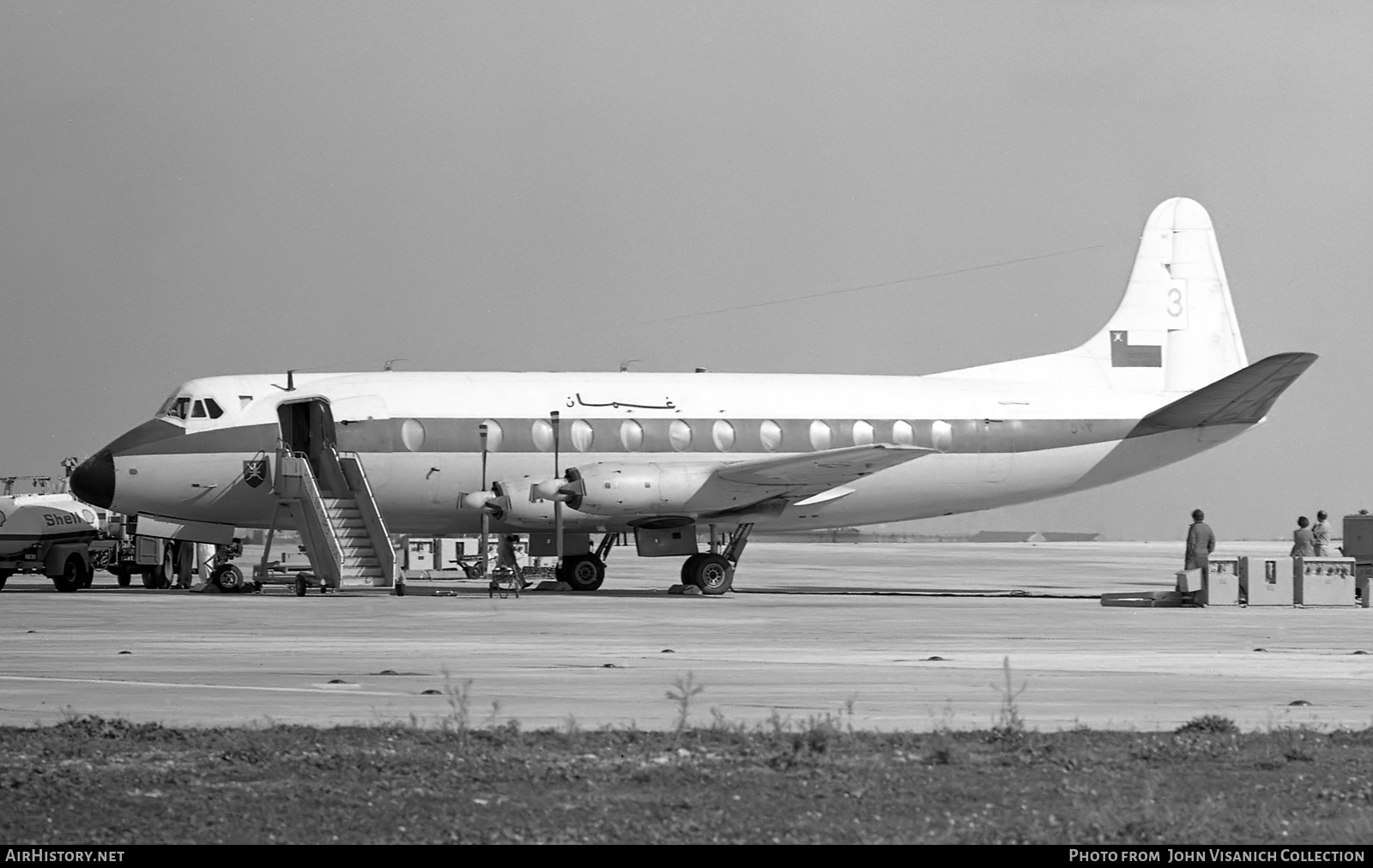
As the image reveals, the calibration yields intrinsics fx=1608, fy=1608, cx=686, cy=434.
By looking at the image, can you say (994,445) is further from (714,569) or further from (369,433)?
(369,433)

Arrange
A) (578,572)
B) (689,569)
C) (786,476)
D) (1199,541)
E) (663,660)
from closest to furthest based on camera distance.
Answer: (663,660)
(1199,541)
(786,476)
(689,569)
(578,572)

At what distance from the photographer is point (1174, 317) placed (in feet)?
132

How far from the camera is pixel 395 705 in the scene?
42.6 feet

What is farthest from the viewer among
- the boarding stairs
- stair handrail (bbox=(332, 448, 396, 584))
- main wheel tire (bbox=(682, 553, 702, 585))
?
main wheel tire (bbox=(682, 553, 702, 585))

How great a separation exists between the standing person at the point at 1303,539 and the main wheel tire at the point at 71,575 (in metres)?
28.5

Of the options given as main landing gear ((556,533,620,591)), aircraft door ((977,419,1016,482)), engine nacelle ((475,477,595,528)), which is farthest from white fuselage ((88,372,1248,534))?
main landing gear ((556,533,620,591))

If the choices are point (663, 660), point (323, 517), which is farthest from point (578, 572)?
point (663, 660)

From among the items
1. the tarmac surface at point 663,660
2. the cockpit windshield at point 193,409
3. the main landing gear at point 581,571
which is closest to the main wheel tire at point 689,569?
the tarmac surface at point 663,660

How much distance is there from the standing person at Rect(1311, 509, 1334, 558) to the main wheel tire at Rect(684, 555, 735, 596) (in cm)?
1243

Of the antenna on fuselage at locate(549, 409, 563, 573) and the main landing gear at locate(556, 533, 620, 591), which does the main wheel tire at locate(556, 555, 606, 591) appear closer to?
the main landing gear at locate(556, 533, 620, 591)

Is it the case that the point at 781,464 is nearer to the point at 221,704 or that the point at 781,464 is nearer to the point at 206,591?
the point at 206,591

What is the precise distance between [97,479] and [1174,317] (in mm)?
25644

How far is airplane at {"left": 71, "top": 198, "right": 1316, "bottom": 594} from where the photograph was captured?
33750 millimetres
